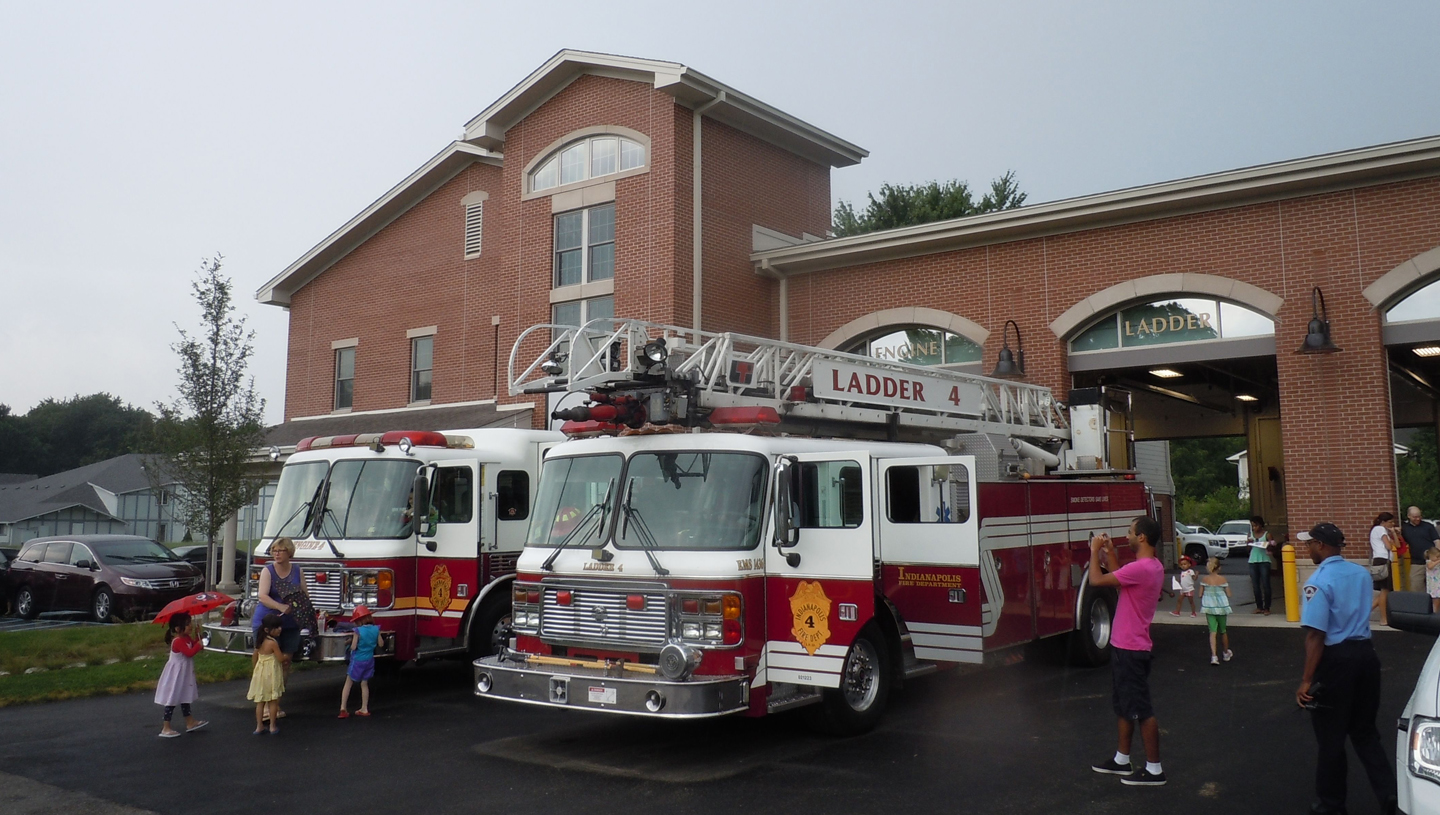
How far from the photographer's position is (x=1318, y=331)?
49.0ft

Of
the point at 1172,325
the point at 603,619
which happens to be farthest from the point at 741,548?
the point at 1172,325

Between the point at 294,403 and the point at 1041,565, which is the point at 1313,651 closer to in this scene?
the point at 1041,565

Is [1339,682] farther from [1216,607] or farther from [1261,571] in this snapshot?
[1261,571]

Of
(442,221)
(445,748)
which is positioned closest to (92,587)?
(442,221)

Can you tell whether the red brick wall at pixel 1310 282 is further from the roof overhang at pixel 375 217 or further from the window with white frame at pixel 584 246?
the roof overhang at pixel 375 217

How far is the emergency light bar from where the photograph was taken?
10.8 meters

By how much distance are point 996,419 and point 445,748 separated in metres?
7.34

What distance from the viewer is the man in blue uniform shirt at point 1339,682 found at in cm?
575

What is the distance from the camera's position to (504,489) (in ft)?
36.8

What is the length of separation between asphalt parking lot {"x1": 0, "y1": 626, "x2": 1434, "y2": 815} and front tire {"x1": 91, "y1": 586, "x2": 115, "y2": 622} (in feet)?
28.6

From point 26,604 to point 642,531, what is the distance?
17.6m

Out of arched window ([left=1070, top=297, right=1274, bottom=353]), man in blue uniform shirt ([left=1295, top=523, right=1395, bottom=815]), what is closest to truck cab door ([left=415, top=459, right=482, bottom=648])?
man in blue uniform shirt ([left=1295, top=523, right=1395, bottom=815])

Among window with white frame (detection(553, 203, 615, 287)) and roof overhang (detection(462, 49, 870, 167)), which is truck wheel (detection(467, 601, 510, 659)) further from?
roof overhang (detection(462, 49, 870, 167))

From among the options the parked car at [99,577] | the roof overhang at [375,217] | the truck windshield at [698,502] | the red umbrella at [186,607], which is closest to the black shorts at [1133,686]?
the truck windshield at [698,502]
